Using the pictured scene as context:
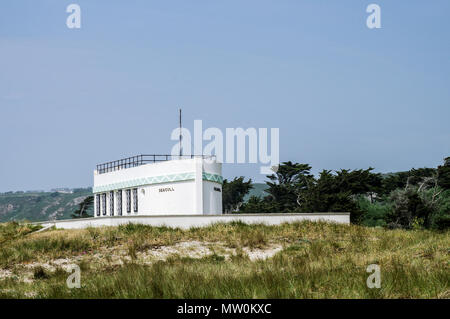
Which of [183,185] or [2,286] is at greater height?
[183,185]

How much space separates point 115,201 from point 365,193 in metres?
35.6

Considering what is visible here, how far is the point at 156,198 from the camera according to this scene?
42.2 m

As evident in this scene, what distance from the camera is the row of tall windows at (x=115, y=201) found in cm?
4506

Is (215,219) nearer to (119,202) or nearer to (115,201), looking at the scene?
(119,202)

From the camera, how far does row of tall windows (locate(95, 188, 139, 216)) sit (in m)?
45.1

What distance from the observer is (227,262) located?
1872cm

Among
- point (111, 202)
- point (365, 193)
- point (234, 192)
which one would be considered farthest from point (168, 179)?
point (234, 192)

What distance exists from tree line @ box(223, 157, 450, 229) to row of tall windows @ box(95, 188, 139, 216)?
21820 millimetres

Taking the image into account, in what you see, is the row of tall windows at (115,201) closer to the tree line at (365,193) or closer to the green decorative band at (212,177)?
the green decorative band at (212,177)

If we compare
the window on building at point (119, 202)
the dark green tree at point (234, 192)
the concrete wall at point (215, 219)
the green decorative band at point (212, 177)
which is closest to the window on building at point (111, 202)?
the window on building at point (119, 202)

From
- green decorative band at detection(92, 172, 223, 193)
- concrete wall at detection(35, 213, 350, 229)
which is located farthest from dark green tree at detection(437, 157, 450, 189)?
concrete wall at detection(35, 213, 350, 229)

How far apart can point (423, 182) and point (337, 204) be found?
19.0 m
